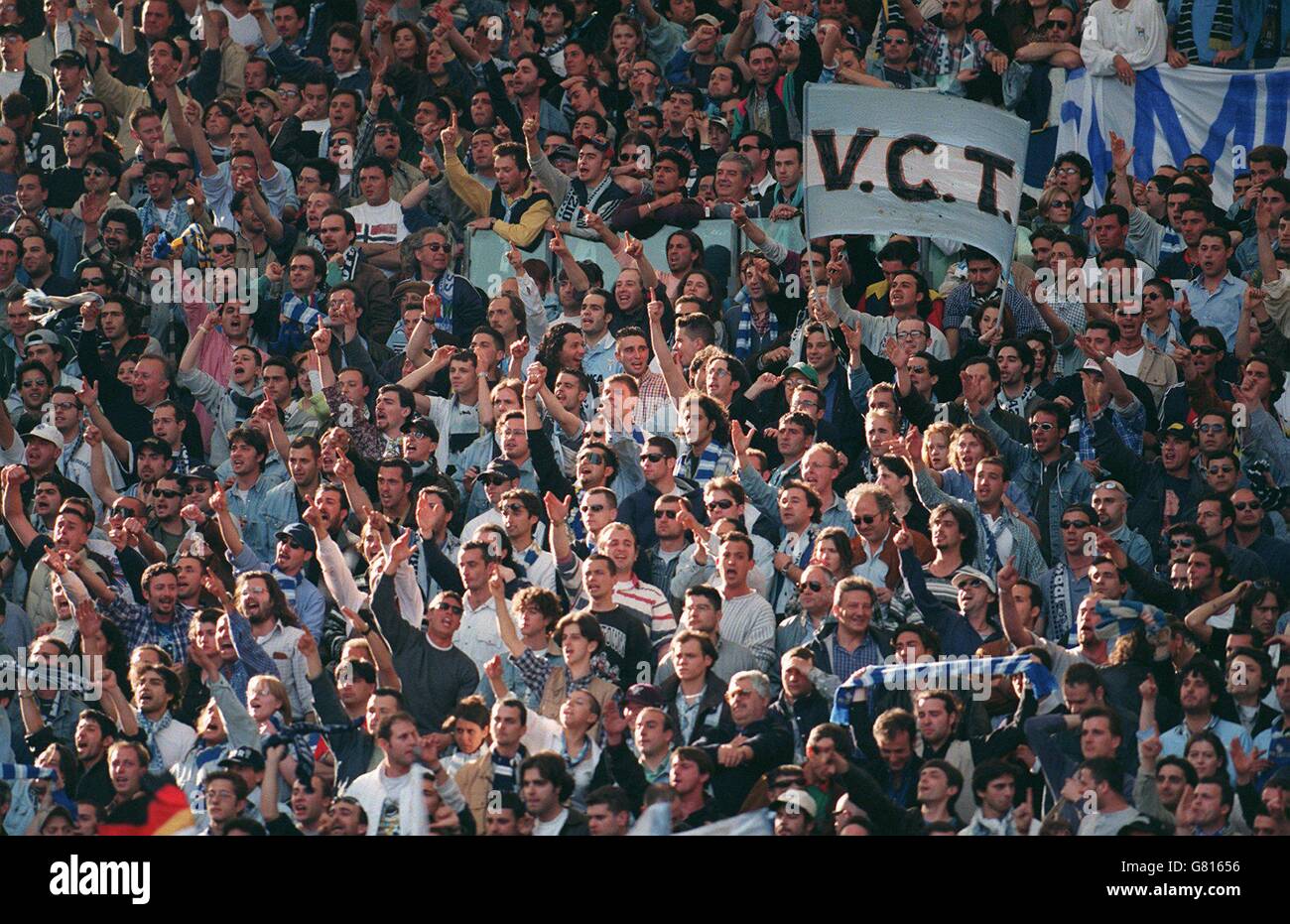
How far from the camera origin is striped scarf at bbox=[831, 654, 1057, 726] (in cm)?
1326

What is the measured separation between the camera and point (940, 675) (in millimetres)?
13258

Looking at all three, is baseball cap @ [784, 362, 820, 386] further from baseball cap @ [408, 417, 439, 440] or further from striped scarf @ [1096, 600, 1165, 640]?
striped scarf @ [1096, 600, 1165, 640]

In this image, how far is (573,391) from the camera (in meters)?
15.6

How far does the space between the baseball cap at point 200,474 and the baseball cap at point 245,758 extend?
96.2 inches

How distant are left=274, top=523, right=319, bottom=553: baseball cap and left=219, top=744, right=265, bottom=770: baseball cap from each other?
5.00 ft

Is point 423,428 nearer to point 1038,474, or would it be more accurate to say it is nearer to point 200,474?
point 200,474

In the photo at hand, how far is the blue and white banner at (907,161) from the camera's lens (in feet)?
51.5

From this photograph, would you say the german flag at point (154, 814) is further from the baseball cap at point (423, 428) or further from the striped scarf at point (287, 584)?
the baseball cap at point (423, 428)

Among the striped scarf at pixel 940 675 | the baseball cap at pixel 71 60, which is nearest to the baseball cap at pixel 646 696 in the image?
the striped scarf at pixel 940 675

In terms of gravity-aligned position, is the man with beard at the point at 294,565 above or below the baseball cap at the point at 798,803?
above

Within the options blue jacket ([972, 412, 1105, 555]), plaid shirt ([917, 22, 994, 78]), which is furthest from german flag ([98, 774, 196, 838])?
plaid shirt ([917, 22, 994, 78])

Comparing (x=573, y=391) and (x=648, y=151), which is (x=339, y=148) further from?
(x=573, y=391)

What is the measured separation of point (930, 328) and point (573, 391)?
2022mm
